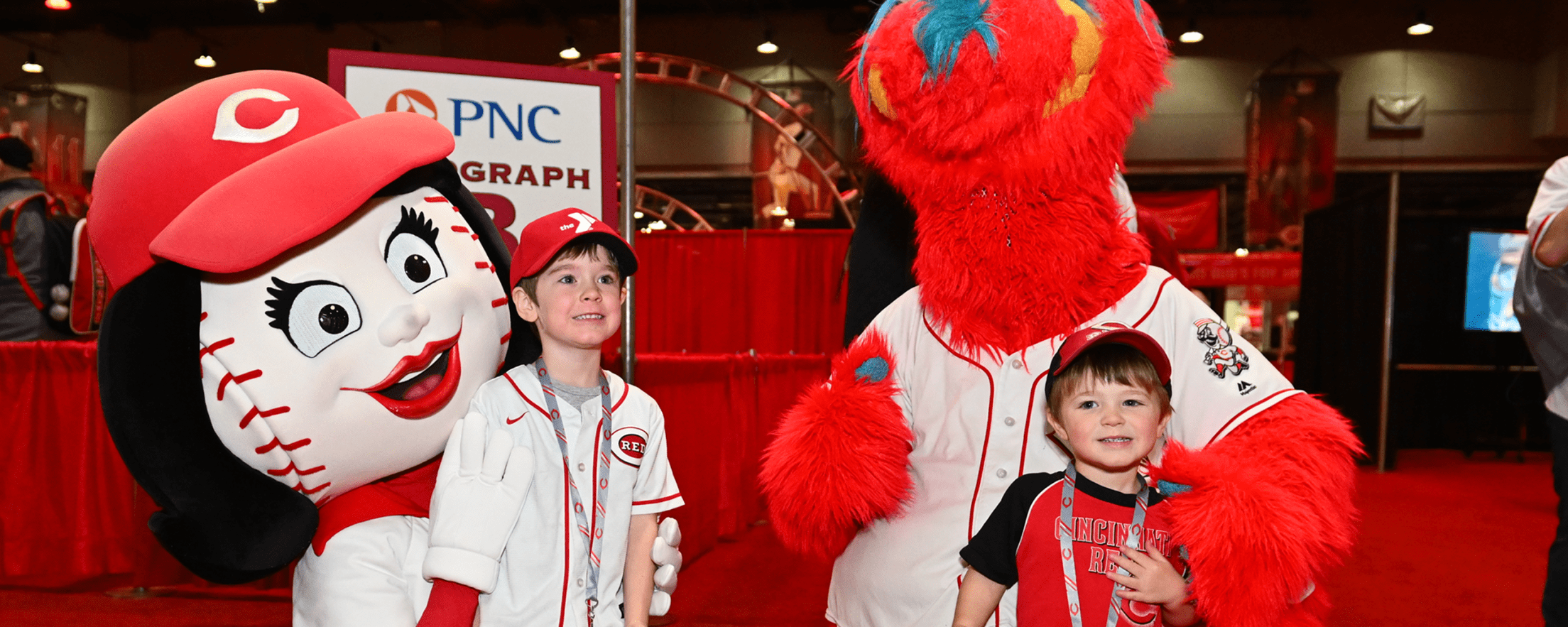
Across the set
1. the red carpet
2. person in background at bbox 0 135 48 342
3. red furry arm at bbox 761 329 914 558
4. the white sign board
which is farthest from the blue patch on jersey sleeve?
person in background at bbox 0 135 48 342

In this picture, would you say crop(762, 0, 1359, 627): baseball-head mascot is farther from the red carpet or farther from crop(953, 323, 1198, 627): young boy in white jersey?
the red carpet

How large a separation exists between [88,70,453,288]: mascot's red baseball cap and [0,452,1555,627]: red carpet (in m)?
2.28

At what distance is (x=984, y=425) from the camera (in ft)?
4.78

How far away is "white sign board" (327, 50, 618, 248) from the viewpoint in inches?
86.7

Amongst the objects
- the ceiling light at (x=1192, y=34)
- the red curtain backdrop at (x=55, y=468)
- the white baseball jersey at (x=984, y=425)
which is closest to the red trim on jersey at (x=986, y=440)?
the white baseball jersey at (x=984, y=425)

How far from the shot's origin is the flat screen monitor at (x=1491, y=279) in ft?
25.7

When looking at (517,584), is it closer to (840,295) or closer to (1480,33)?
(840,295)

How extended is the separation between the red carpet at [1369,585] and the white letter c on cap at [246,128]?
236 cm

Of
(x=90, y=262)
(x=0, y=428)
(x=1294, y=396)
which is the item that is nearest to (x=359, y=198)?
(x=1294, y=396)

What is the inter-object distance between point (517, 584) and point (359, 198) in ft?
2.00

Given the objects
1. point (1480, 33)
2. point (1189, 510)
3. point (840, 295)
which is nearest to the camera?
point (1189, 510)

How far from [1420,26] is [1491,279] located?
4855 millimetres

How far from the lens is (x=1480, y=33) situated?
38.0ft

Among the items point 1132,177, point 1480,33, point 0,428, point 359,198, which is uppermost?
point 1480,33
